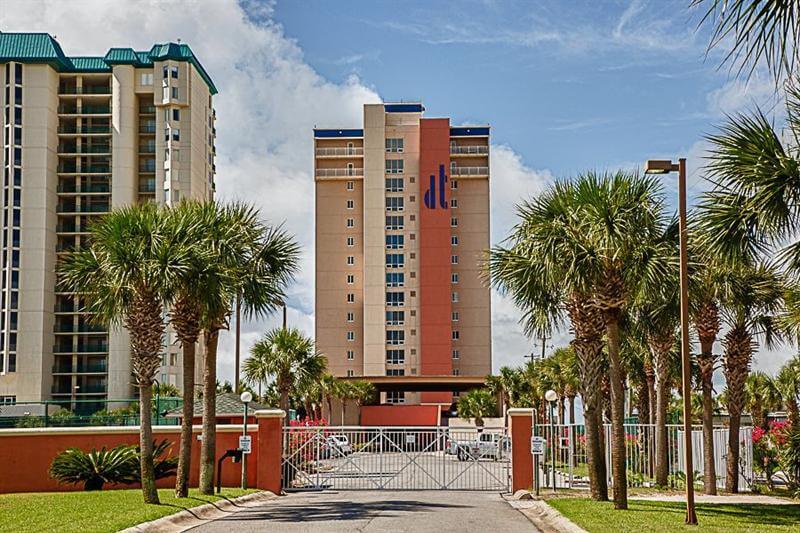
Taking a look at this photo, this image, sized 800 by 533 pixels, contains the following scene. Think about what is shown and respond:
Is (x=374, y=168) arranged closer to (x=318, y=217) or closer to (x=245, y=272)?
(x=318, y=217)

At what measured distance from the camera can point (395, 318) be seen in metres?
117

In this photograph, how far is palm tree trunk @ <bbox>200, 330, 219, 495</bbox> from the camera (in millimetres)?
26250

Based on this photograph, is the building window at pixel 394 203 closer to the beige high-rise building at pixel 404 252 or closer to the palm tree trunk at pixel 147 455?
the beige high-rise building at pixel 404 252

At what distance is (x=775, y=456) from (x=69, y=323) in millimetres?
80508

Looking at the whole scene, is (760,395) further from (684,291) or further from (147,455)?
(147,455)

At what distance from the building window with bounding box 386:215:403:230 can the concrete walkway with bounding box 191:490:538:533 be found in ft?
293

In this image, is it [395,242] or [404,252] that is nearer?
[404,252]

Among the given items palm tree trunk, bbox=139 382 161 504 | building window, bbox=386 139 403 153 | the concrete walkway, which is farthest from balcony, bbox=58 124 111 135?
palm tree trunk, bbox=139 382 161 504

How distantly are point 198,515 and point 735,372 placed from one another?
1598 centimetres

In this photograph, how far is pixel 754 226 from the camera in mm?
16172

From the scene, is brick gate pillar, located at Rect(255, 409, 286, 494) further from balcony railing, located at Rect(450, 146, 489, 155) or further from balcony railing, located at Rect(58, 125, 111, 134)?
balcony railing, located at Rect(450, 146, 489, 155)

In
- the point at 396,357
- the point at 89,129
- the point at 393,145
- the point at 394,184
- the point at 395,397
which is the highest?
the point at 393,145

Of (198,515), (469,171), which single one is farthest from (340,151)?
(198,515)

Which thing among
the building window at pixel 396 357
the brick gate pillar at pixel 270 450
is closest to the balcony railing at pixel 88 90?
the building window at pixel 396 357
